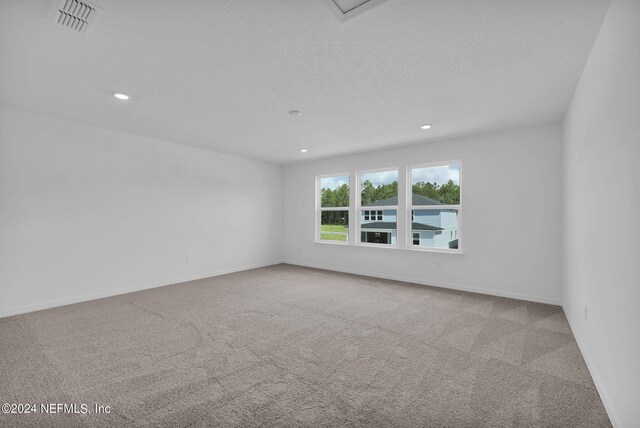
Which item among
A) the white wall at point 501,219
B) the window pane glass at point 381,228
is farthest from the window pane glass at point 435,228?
the window pane glass at point 381,228

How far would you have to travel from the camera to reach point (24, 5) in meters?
1.79

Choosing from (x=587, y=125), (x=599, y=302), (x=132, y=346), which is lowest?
(x=132, y=346)

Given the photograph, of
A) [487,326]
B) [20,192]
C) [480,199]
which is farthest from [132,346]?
[480,199]

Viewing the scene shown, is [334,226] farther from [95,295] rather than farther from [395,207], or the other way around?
[95,295]

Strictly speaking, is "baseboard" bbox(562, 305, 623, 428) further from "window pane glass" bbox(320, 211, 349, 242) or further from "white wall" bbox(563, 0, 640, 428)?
"window pane glass" bbox(320, 211, 349, 242)

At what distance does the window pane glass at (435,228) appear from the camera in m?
4.95

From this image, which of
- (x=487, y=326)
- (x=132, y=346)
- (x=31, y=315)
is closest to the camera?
(x=132, y=346)

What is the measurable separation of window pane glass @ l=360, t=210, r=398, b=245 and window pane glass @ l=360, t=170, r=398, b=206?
0.21 m

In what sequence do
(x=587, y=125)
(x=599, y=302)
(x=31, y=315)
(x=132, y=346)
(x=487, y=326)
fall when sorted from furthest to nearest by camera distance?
1. (x=31, y=315)
2. (x=487, y=326)
3. (x=132, y=346)
4. (x=587, y=125)
5. (x=599, y=302)

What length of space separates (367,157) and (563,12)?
4.09 metres

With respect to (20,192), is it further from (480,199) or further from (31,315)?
(480,199)

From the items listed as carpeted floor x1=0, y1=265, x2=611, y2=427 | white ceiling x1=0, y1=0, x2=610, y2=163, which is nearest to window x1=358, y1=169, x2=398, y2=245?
white ceiling x1=0, y1=0, x2=610, y2=163

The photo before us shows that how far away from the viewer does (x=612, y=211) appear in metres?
1.76

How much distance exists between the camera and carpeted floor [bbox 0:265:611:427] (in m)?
1.79
